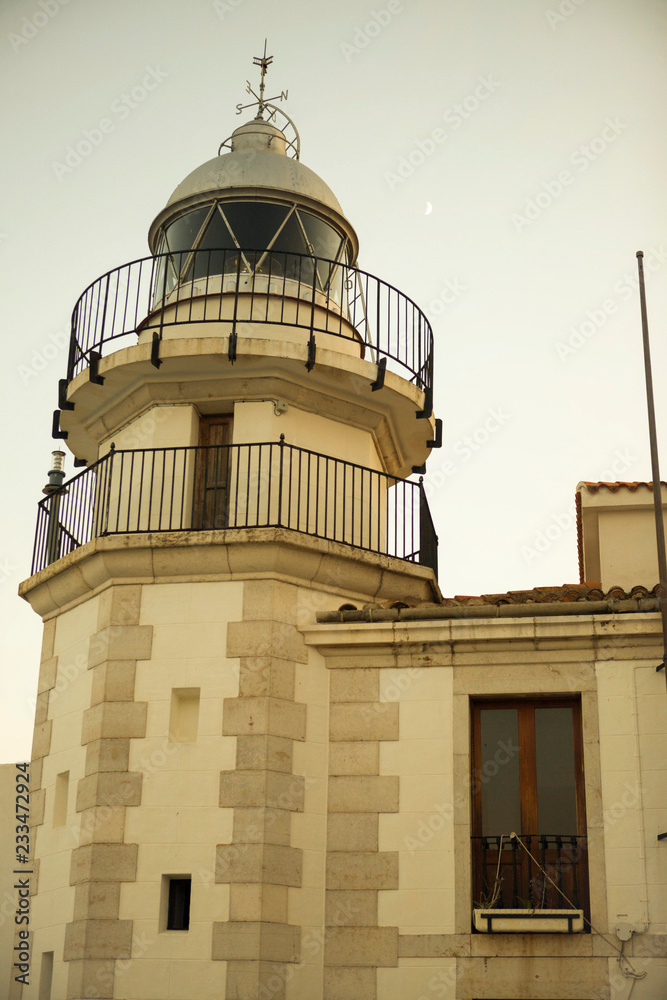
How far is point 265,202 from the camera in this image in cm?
1612

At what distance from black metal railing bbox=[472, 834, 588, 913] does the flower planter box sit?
0.54ft

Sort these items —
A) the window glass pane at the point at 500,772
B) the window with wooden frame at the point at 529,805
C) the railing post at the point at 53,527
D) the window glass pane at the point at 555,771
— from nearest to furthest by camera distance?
1. the window with wooden frame at the point at 529,805
2. the window glass pane at the point at 555,771
3. the window glass pane at the point at 500,772
4. the railing post at the point at 53,527

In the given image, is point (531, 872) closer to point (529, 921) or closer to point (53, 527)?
point (529, 921)

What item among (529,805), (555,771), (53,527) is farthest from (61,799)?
(555,771)

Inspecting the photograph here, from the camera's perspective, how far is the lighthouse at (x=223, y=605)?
1275cm

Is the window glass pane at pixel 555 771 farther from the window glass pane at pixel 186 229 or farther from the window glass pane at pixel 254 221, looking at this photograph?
the window glass pane at pixel 186 229

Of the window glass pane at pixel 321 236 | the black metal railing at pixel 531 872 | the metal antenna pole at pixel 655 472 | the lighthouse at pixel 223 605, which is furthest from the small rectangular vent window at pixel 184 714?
the window glass pane at pixel 321 236

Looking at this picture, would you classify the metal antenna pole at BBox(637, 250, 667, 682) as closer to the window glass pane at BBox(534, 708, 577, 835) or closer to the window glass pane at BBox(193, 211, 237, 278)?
the window glass pane at BBox(534, 708, 577, 835)

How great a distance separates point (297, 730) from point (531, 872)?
9.29 ft

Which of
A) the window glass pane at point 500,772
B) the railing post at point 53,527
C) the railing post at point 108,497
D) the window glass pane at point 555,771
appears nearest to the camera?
the window glass pane at point 555,771

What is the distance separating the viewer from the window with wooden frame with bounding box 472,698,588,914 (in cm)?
1273

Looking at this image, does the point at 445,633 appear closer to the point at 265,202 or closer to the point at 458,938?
the point at 458,938

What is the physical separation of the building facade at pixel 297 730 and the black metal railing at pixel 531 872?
1.2 inches

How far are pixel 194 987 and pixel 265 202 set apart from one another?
945cm
